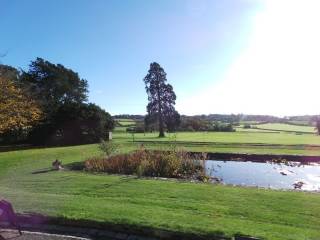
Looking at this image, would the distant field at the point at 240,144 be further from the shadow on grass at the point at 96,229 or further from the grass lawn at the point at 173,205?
the shadow on grass at the point at 96,229

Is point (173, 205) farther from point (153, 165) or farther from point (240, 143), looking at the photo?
point (240, 143)

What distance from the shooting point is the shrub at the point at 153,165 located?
19.0 metres

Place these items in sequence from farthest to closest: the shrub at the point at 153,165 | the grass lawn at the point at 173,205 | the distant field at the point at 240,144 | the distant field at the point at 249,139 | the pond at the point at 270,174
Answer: the distant field at the point at 249,139
the distant field at the point at 240,144
the shrub at the point at 153,165
the pond at the point at 270,174
the grass lawn at the point at 173,205

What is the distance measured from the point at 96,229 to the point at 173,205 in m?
2.51

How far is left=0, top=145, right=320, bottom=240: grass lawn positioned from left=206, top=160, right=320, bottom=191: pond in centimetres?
509

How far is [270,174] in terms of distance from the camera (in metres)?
21.3

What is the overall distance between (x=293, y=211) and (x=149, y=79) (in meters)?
51.7

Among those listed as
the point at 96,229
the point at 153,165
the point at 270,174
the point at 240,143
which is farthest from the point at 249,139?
the point at 96,229

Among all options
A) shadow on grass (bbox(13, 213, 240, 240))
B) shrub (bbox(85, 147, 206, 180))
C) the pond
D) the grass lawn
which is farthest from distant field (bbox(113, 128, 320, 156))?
shadow on grass (bbox(13, 213, 240, 240))

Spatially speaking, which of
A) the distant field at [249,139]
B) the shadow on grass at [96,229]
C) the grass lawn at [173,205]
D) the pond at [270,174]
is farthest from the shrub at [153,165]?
the distant field at [249,139]

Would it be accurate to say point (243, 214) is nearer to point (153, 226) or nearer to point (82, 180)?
point (153, 226)

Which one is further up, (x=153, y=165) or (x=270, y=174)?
(x=153, y=165)

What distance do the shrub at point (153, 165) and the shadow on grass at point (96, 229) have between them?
371 inches

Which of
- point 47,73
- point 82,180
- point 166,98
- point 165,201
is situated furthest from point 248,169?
point 47,73
